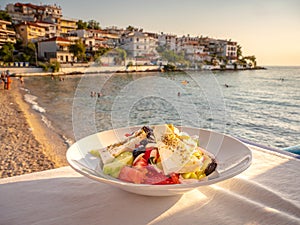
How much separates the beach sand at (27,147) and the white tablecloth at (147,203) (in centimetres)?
263

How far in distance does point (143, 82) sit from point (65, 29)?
46.7 m

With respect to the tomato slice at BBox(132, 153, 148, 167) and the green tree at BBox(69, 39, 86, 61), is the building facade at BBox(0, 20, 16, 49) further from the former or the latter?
the tomato slice at BBox(132, 153, 148, 167)

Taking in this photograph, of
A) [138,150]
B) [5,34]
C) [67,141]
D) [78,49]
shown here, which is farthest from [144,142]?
[5,34]

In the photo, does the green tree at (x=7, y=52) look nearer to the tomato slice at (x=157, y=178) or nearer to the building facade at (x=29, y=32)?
the building facade at (x=29, y=32)

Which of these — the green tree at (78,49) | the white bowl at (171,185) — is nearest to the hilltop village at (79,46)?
the green tree at (78,49)

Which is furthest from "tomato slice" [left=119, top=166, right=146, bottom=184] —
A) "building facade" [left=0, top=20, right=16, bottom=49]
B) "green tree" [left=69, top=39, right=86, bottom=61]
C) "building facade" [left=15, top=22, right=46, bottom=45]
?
"building facade" [left=15, top=22, right=46, bottom=45]

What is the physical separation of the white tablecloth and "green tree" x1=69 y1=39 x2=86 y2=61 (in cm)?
3332

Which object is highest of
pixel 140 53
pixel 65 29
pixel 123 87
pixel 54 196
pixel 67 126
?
pixel 65 29

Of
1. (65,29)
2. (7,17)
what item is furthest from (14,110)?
(65,29)

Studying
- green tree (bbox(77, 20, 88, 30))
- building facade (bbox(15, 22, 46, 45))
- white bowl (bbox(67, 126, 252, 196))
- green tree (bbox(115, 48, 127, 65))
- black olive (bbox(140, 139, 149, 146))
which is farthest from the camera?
green tree (bbox(77, 20, 88, 30))

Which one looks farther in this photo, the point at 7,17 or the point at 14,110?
the point at 7,17

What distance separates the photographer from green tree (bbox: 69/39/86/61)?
1258 inches

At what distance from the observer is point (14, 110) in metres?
8.01

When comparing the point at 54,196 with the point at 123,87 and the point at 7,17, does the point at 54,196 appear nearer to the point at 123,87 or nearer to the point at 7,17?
the point at 123,87
